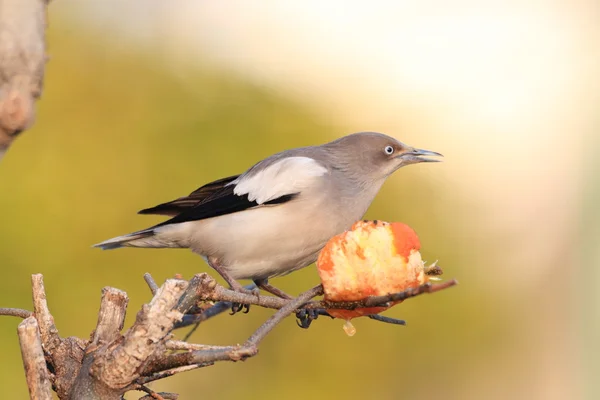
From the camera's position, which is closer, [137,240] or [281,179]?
[281,179]

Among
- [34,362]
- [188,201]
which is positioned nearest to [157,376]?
[34,362]

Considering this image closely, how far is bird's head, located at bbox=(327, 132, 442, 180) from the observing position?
516 centimetres

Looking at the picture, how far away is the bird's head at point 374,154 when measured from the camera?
5.16 meters

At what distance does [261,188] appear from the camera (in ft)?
16.4

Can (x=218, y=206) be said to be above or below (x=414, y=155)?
below

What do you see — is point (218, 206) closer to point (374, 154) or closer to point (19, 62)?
point (374, 154)

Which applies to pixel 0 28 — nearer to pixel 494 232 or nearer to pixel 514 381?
pixel 494 232

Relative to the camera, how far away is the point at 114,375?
2.38 metres

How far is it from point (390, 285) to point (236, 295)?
52 cm

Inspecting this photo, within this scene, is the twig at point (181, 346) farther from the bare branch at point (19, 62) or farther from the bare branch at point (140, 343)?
the bare branch at point (19, 62)

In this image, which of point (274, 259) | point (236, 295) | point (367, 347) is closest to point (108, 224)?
point (367, 347)

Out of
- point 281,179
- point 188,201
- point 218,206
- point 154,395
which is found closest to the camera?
point 154,395

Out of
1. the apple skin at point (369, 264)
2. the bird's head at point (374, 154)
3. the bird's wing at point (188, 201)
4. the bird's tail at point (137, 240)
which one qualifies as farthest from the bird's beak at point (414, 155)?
the apple skin at point (369, 264)

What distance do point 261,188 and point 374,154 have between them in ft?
2.56
